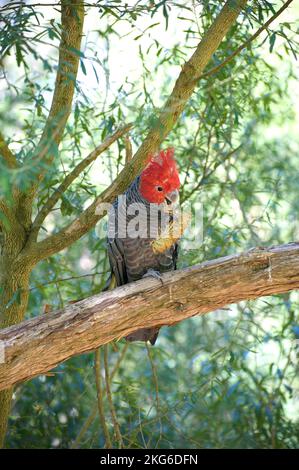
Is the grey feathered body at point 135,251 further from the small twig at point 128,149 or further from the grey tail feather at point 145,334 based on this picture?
the small twig at point 128,149

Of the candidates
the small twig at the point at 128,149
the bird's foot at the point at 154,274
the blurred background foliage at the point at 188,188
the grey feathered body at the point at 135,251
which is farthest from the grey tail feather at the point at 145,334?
the small twig at the point at 128,149

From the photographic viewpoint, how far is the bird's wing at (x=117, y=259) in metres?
3.23

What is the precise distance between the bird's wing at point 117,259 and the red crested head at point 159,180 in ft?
1.05

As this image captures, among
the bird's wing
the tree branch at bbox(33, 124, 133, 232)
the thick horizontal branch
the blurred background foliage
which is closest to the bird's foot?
the thick horizontal branch

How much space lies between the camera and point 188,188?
13.8 feet

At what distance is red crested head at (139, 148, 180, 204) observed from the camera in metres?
3.06

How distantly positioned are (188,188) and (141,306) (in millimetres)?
1635

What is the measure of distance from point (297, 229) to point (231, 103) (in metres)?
1.56

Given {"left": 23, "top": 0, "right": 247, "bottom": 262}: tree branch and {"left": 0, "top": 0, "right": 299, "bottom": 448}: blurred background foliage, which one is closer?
{"left": 23, "top": 0, "right": 247, "bottom": 262}: tree branch

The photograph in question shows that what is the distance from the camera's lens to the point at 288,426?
167 inches

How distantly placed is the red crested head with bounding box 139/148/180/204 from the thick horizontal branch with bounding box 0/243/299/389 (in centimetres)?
49

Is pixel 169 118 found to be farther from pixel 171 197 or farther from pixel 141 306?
pixel 141 306

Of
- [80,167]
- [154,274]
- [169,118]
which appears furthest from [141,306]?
[169,118]

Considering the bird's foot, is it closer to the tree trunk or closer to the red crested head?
the red crested head
